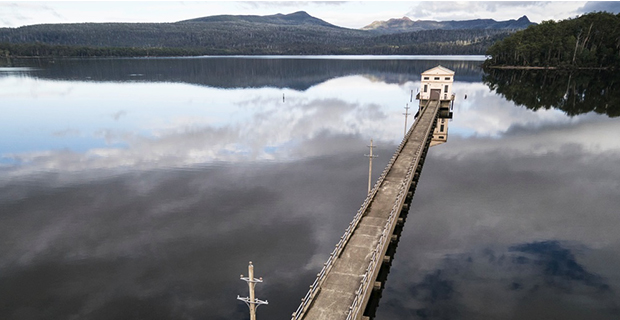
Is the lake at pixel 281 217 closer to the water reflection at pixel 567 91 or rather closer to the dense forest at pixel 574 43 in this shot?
the water reflection at pixel 567 91

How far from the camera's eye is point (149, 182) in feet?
131

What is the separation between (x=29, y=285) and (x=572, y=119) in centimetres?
8839

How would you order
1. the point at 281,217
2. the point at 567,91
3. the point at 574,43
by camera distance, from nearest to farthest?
the point at 281,217, the point at 567,91, the point at 574,43

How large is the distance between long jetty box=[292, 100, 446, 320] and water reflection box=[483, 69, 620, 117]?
224ft

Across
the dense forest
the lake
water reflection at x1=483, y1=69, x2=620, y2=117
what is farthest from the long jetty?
the dense forest

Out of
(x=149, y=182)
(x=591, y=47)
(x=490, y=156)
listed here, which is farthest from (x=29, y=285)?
(x=591, y=47)

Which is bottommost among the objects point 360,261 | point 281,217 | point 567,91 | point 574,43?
point 281,217

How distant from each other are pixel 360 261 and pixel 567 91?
114 metres

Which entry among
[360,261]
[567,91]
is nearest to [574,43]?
[567,91]

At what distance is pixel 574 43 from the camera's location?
15100 cm

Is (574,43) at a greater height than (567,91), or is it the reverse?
(574,43)

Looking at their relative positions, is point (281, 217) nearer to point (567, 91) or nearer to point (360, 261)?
point (360, 261)

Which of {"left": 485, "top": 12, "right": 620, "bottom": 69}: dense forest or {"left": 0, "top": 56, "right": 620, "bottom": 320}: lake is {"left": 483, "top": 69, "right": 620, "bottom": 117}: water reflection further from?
{"left": 0, "top": 56, "right": 620, "bottom": 320}: lake

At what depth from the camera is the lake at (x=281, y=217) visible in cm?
2216
